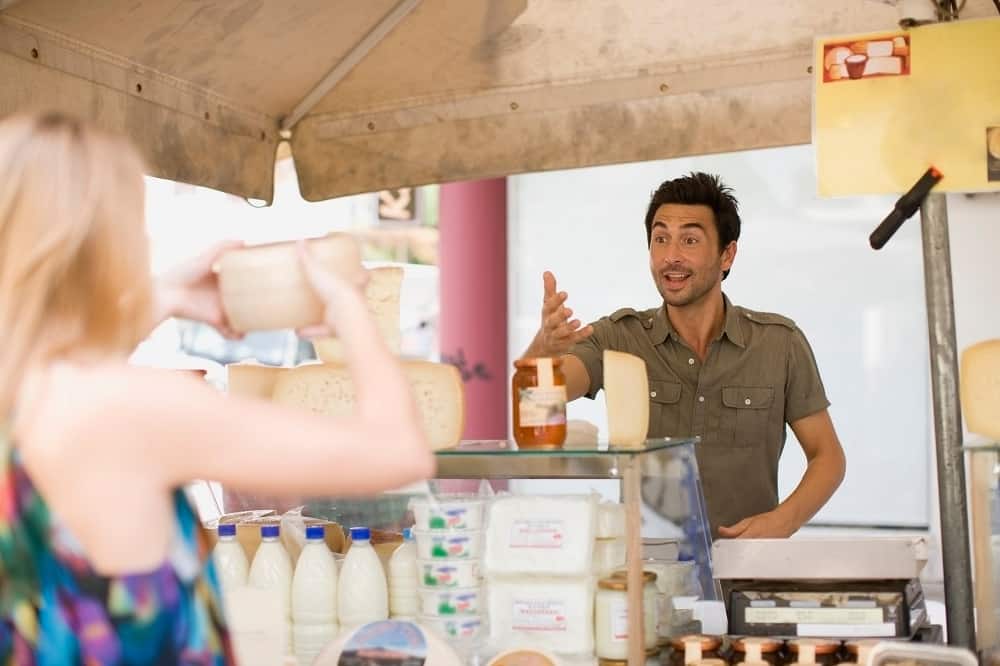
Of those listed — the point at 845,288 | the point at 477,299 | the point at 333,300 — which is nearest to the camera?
the point at 333,300

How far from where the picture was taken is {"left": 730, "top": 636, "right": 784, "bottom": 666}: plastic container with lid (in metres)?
2.04

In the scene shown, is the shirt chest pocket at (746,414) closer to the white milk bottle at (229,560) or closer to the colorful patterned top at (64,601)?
the white milk bottle at (229,560)

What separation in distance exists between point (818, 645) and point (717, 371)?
1.63m

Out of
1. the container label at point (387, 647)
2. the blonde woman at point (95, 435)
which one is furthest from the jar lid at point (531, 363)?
the blonde woman at point (95, 435)

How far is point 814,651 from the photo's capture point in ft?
6.63

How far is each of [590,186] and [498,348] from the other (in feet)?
3.17

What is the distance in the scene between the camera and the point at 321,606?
85.6 inches

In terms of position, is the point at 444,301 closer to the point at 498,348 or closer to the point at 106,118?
the point at 498,348

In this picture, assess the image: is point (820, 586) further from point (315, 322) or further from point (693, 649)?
point (315, 322)

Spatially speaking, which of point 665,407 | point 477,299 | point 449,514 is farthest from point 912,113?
point 477,299

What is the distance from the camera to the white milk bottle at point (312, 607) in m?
2.17

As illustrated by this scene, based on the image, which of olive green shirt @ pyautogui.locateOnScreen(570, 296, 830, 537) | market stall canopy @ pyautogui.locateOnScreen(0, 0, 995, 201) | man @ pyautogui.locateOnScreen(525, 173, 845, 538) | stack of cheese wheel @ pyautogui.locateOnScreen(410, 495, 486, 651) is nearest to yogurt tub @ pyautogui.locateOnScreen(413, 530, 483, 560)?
stack of cheese wheel @ pyautogui.locateOnScreen(410, 495, 486, 651)

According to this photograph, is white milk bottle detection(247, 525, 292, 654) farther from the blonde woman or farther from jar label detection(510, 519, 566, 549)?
the blonde woman

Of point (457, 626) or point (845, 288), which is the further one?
point (845, 288)
